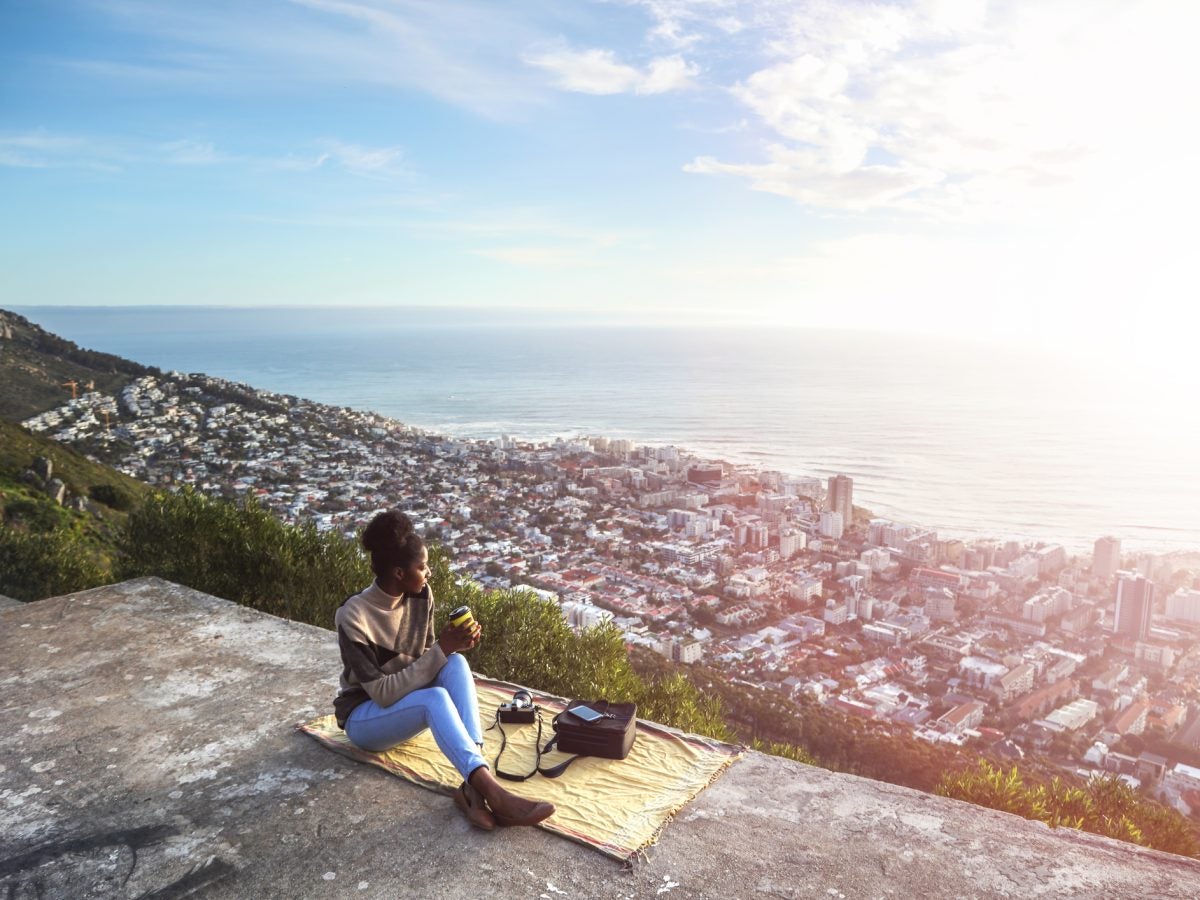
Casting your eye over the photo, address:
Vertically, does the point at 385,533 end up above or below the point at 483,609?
above

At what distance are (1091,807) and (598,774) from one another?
3274 millimetres

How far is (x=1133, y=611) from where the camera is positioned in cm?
1611

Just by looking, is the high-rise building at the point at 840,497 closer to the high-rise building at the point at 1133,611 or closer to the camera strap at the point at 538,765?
the high-rise building at the point at 1133,611

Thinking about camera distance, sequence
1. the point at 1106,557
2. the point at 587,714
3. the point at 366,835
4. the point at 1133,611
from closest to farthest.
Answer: the point at 366,835 < the point at 587,714 < the point at 1133,611 < the point at 1106,557

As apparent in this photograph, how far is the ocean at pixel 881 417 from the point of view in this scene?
28.9m

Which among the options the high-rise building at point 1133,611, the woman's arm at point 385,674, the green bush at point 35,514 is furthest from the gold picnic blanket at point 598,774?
the high-rise building at point 1133,611

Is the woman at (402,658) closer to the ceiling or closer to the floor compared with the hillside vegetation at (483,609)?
closer to the ceiling

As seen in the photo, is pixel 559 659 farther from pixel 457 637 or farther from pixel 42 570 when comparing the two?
pixel 42 570

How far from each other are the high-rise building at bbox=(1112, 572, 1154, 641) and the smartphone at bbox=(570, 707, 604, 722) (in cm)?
1626

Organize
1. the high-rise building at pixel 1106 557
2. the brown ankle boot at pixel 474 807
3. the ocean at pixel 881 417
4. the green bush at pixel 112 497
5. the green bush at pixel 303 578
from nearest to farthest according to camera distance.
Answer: the brown ankle boot at pixel 474 807 → the green bush at pixel 303 578 → the green bush at pixel 112 497 → the high-rise building at pixel 1106 557 → the ocean at pixel 881 417

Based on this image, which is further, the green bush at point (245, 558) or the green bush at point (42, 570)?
the green bush at point (42, 570)

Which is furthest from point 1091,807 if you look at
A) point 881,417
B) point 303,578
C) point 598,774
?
point 881,417

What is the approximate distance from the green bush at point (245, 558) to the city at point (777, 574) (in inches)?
23.1

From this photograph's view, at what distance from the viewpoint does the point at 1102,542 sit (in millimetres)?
19875
